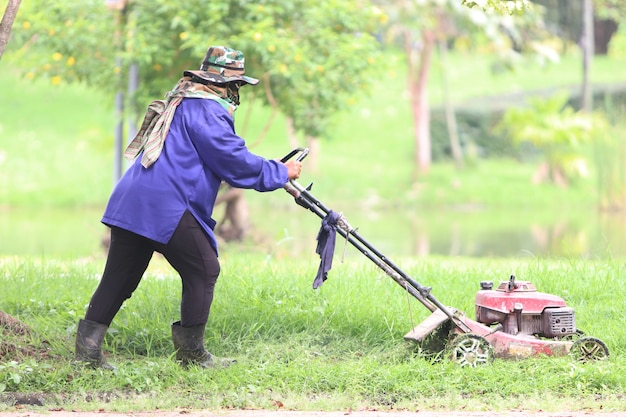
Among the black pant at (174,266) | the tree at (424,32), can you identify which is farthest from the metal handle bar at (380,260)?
the tree at (424,32)

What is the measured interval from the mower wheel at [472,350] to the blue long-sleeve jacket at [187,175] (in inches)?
53.4

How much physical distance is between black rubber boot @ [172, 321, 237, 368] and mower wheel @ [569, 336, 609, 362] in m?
2.00

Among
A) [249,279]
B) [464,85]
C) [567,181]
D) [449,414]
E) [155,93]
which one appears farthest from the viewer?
[464,85]

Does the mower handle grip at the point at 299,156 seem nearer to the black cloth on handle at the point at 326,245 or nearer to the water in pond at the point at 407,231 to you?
the black cloth on handle at the point at 326,245

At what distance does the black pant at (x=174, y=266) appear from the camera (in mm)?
5461

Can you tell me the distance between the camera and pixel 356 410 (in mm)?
5082

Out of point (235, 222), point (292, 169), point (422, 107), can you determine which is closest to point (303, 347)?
point (292, 169)

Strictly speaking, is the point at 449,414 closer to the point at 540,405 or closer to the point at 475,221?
the point at 540,405

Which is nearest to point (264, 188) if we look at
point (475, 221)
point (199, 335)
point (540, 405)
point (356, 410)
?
point (199, 335)

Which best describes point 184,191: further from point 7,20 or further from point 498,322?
point 498,322

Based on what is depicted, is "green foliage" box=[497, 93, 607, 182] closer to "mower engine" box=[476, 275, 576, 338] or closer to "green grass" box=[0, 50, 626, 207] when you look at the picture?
"green grass" box=[0, 50, 626, 207]

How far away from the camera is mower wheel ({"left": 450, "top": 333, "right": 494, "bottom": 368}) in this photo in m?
5.63

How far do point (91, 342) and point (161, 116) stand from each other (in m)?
1.35

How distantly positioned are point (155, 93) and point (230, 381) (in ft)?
23.8
